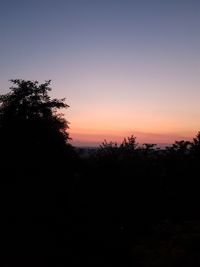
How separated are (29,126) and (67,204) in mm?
5784

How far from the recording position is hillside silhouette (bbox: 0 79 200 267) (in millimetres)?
22938

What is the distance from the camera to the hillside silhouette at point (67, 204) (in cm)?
2294

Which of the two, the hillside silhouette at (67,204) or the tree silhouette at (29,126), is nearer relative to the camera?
the hillside silhouette at (67,204)

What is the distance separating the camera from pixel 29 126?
2862cm

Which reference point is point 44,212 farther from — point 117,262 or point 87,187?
point 117,262

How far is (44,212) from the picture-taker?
2733 centimetres

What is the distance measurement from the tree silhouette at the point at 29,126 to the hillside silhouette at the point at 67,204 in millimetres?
65

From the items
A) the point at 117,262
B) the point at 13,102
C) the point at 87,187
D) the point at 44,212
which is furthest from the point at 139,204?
the point at 13,102

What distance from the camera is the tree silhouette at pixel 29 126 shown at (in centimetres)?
2812

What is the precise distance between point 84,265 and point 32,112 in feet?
39.4

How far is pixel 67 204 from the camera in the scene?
90.0 ft

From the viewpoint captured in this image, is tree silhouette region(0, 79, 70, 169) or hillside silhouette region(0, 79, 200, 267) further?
tree silhouette region(0, 79, 70, 169)

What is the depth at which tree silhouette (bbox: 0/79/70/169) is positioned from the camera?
92.3 ft

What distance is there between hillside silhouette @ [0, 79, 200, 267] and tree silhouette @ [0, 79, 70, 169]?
2.6 inches
